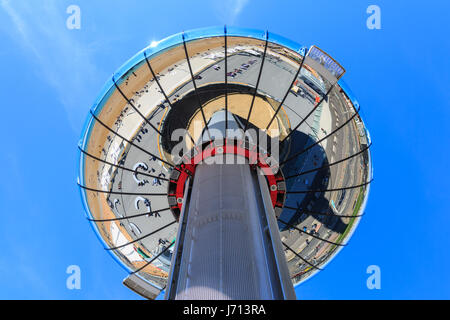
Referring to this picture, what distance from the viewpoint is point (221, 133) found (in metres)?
8.76

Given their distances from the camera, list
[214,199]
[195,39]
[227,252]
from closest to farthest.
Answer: [227,252] < [214,199] < [195,39]

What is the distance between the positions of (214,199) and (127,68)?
4445mm

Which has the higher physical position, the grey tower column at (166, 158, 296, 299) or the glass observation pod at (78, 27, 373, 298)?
the glass observation pod at (78, 27, 373, 298)

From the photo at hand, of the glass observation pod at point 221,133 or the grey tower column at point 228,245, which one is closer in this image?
the grey tower column at point 228,245

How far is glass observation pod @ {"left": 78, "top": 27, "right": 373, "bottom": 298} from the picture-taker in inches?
337

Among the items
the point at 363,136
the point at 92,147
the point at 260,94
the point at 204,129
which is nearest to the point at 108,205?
the point at 92,147

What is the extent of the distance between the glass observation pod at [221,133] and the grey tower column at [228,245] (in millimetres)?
1542

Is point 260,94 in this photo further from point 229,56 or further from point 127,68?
point 127,68

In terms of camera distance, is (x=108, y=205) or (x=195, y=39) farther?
(x=108, y=205)

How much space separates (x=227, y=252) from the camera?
201 inches

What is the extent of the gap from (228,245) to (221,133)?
4042 mm

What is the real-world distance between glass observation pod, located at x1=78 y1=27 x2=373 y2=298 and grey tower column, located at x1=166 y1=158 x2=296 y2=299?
1.54 metres

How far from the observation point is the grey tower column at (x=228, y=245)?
4613 mm

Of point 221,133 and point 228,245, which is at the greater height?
point 221,133
